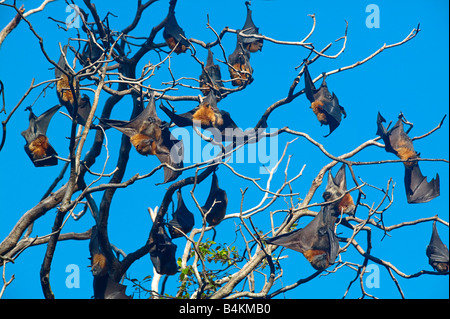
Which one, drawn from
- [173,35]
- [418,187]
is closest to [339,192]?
[418,187]

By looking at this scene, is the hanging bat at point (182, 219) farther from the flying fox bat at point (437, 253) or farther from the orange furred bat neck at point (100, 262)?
the flying fox bat at point (437, 253)

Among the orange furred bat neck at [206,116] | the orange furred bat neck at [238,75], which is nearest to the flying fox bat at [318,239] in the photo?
the orange furred bat neck at [206,116]

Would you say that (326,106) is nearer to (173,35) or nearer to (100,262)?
(173,35)

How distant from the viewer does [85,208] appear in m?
8.87

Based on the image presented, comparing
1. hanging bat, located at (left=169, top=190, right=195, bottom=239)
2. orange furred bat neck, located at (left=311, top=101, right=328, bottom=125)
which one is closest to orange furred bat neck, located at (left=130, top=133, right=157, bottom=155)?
hanging bat, located at (left=169, top=190, right=195, bottom=239)

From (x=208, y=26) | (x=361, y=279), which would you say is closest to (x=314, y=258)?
(x=361, y=279)

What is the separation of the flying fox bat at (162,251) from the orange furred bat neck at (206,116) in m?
1.68

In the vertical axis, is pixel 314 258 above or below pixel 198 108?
below

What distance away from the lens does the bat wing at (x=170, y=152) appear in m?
8.17

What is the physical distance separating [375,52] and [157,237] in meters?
4.03

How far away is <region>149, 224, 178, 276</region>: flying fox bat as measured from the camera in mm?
8242

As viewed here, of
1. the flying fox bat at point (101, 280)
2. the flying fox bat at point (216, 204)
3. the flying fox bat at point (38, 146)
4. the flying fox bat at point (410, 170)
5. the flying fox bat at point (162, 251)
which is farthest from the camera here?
the flying fox bat at point (410, 170)
